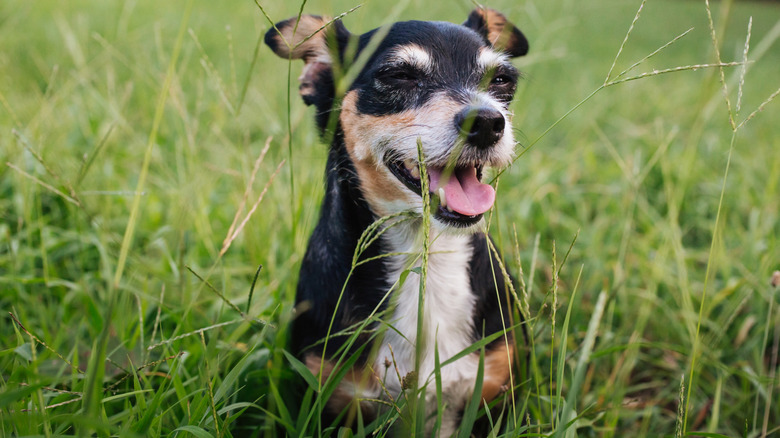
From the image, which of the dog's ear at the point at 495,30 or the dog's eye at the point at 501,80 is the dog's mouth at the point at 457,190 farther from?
the dog's ear at the point at 495,30

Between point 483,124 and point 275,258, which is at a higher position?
point 483,124

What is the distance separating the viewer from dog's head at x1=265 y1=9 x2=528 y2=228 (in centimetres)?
206

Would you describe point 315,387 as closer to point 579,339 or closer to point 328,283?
point 328,283

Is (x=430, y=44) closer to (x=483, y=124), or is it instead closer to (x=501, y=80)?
(x=501, y=80)

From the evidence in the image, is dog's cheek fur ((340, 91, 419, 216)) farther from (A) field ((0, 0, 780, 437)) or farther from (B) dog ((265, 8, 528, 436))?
(A) field ((0, 0, 780, 437))

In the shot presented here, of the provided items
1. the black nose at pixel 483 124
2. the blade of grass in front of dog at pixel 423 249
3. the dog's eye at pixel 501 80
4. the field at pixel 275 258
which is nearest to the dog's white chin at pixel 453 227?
the field at pixel 275 258

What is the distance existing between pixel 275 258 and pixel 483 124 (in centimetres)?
168

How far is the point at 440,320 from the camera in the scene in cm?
231

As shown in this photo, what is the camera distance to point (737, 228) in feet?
12.7

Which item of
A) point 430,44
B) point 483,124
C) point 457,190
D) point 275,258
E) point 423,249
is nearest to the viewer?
point 423,249

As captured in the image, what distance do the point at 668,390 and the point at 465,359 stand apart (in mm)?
1201

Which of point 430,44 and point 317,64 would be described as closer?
point 430,44

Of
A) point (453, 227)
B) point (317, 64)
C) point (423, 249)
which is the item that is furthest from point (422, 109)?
point (423, 249)

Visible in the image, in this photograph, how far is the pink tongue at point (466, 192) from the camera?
2023mm
